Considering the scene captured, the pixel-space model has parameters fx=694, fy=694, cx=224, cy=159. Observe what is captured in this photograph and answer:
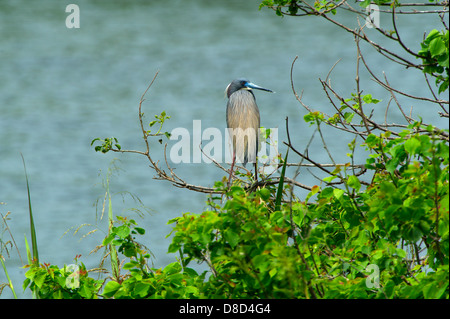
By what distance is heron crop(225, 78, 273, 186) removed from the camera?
4230 millimetres

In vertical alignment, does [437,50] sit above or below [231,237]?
above

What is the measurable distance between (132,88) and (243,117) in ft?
19.0

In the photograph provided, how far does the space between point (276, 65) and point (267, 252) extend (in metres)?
8.97

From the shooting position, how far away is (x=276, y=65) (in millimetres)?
10664

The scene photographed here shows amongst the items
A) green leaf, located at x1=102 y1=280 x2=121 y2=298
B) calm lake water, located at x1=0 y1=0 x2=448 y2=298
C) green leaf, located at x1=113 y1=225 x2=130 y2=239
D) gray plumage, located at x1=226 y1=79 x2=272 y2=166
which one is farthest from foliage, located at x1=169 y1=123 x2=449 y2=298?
calm lake water, located at x1=0 y1=0 x2=448 y2=298

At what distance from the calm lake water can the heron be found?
2076 millimetres

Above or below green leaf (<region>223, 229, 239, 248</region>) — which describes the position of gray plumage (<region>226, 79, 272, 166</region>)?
above

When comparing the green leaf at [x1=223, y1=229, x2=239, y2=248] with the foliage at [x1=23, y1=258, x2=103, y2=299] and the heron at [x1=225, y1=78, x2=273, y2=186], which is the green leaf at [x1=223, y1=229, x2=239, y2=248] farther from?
the heron at [x1=225, y1=78, x2=273, y2=186]

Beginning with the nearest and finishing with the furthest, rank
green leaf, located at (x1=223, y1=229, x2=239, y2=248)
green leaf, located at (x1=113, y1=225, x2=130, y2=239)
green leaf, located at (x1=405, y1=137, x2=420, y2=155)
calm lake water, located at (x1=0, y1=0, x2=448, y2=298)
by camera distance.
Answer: green leaf, located at (x1=405, y1=137, x2=420, y2=155), green leaf, located at (x1=223, y1=229, x2=239, y2=248), green leaf, located at (x1=113, y1=225, x2=130, y2=239), calm lake water, located at (x1=0, y1=0, x2=448, y2=298)

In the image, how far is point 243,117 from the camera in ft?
14.5

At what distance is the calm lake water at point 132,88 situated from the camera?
7.38m

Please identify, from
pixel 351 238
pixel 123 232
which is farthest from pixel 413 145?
pixel 123 232

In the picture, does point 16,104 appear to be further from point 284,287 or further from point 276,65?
point 284,287

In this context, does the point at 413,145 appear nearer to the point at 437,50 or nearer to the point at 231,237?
the point at 437,50
